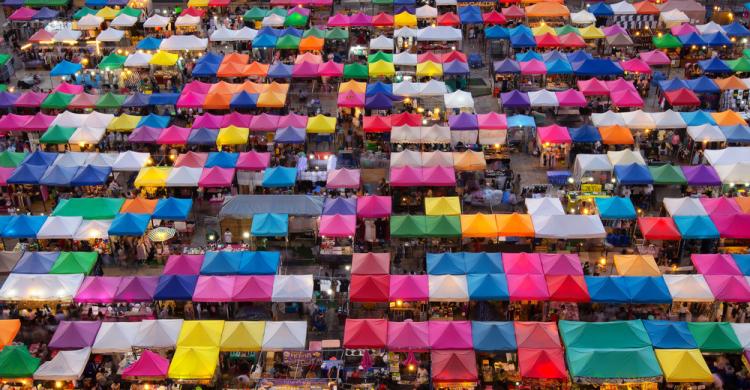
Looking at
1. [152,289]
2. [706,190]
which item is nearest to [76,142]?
[152,289]

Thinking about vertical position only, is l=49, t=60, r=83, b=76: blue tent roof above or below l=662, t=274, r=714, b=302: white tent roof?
below

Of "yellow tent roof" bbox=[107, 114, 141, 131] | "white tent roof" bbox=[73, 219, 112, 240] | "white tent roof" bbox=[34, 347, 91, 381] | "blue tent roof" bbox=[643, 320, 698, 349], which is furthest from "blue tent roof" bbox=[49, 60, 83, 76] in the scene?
"blue tent roof" bbox=[643, 320, 698, 349]

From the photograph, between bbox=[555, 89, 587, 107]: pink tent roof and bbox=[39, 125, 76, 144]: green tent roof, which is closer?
bbox=[39, 125, 76, 144]: green tent roof

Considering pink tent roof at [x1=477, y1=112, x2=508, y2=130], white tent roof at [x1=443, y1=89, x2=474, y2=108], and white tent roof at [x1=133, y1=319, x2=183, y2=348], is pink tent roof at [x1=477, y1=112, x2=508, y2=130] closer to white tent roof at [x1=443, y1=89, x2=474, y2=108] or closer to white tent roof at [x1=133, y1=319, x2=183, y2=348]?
white tent roof at [x1=443, y1=89, x2=474, y2=108]

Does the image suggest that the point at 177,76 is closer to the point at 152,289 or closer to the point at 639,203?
the point at 152,289

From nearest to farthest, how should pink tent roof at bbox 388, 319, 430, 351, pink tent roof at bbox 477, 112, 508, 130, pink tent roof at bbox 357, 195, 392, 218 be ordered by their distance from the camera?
pink tent roof at bbox 388, 319, 430, 351
pink tent roof at bbox 357, 195, 392, 218
pink tent roof at bbox 477, 112, 508, 130

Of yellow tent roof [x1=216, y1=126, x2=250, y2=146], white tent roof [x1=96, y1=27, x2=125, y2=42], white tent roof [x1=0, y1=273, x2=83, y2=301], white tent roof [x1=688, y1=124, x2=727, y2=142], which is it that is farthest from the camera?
white tent roof [x1=96, y1=27, x2=125, y2=42]

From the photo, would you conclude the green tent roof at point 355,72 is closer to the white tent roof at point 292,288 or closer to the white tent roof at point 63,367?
the white tent roof at point 292,288

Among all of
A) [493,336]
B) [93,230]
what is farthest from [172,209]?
[493,336]
